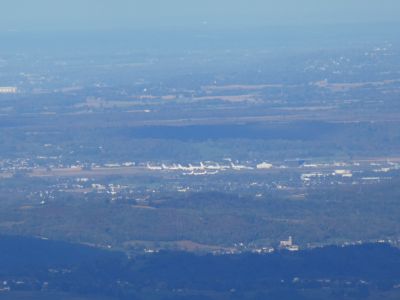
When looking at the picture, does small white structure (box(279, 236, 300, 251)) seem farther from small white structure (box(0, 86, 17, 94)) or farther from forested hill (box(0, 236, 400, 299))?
small white structure (box(0, 86, 17, 94))

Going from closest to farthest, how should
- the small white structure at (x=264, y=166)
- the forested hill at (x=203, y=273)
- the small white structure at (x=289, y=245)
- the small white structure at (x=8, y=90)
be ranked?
1. the forested hill at (x=203, y=273)
2. the small white structure at (x=289, y=245)
3. the small white structure at (x=264, y=166)
4. the small white structure at (x=8, y=90)


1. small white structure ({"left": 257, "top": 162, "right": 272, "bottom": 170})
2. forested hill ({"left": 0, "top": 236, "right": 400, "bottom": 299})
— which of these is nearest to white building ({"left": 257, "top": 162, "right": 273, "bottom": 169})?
small white structure ({"left": 257, "top": 162, "right": 272, "bottom": 170})

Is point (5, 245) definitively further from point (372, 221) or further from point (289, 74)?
point (289, 74)

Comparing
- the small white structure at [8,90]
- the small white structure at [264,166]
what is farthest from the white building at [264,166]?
the small white structure at [8,90]

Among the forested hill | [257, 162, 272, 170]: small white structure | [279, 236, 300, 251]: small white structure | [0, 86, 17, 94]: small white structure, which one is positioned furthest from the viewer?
[0, 86, 17, 94]: small white structure

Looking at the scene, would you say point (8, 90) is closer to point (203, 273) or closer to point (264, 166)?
point (264, 166)

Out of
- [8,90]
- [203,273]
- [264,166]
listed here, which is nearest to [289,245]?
[203,273]

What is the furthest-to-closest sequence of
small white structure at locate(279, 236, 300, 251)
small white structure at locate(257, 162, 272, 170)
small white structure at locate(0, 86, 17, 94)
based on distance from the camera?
small white structure at locate(0, 86, 17, 94)
small white structure at locate(257, 162, 272, 170)
small white structure at locate(279, 236, 300, 251)

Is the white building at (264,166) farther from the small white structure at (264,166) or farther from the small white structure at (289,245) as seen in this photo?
the small white structure at (289,245)

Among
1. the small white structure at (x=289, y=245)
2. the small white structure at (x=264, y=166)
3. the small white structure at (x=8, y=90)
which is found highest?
the small white structure at (x=8, y=90)

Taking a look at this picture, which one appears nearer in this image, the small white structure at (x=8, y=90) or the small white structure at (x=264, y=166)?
the small white structure at (x=264, y=166)

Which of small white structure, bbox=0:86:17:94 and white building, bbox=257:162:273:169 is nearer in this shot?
white building, bbox=257:162:273:169

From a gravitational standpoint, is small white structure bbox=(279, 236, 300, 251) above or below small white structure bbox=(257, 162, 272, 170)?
above
